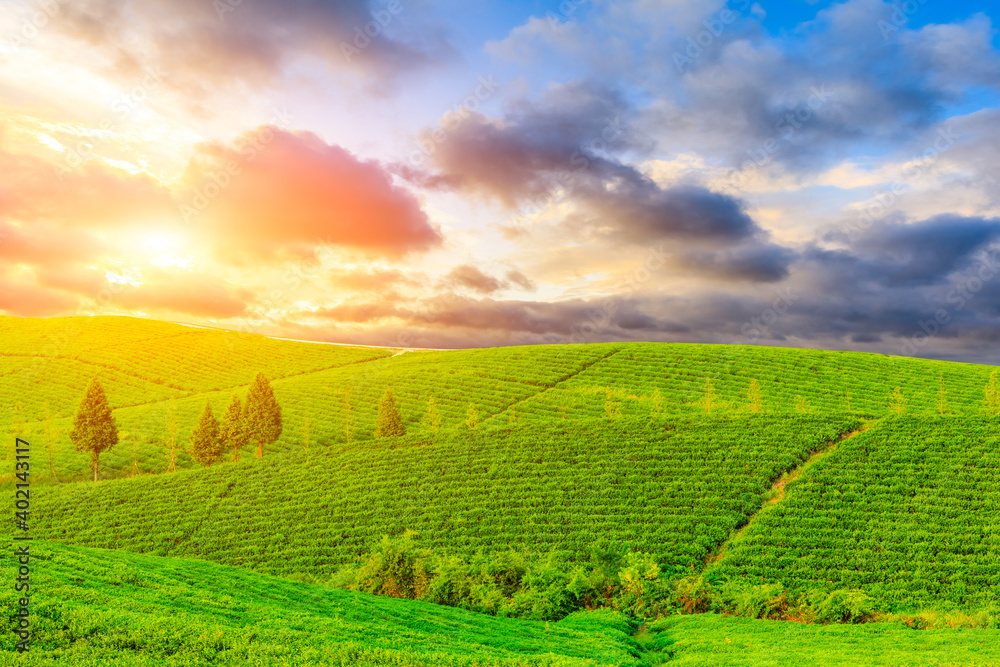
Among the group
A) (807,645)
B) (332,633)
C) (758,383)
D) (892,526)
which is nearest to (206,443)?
(332,633)

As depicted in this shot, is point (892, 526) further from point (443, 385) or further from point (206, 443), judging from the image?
point (206, 443)

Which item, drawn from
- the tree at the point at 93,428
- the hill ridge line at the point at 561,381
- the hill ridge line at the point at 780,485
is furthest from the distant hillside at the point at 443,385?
the hill ridge line at the point at 780,485

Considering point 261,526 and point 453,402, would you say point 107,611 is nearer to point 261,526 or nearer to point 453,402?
point 261,526

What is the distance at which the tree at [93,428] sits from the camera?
61250 mm

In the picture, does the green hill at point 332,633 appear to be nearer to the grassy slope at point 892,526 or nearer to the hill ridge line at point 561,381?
the grassy slope at point 892,526

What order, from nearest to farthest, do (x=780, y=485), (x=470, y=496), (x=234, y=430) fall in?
(x=780, y=485)
(x=470, y=496)
(x=234, y=430)

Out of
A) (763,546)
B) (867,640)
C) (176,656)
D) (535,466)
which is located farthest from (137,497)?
(867,640)

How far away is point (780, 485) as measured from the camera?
39906mm

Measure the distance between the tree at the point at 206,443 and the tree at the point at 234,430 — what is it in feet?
2.70

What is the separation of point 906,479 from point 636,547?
22520 mm

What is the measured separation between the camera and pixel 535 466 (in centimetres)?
4553

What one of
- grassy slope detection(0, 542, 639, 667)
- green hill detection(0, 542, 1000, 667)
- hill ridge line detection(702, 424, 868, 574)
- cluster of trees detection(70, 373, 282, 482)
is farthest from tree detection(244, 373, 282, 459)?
hill ridge line detection(702, 424, 868, 574)

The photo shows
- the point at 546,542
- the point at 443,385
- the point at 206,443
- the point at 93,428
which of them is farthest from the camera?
the point at 443,385

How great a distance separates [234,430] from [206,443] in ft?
11.2
